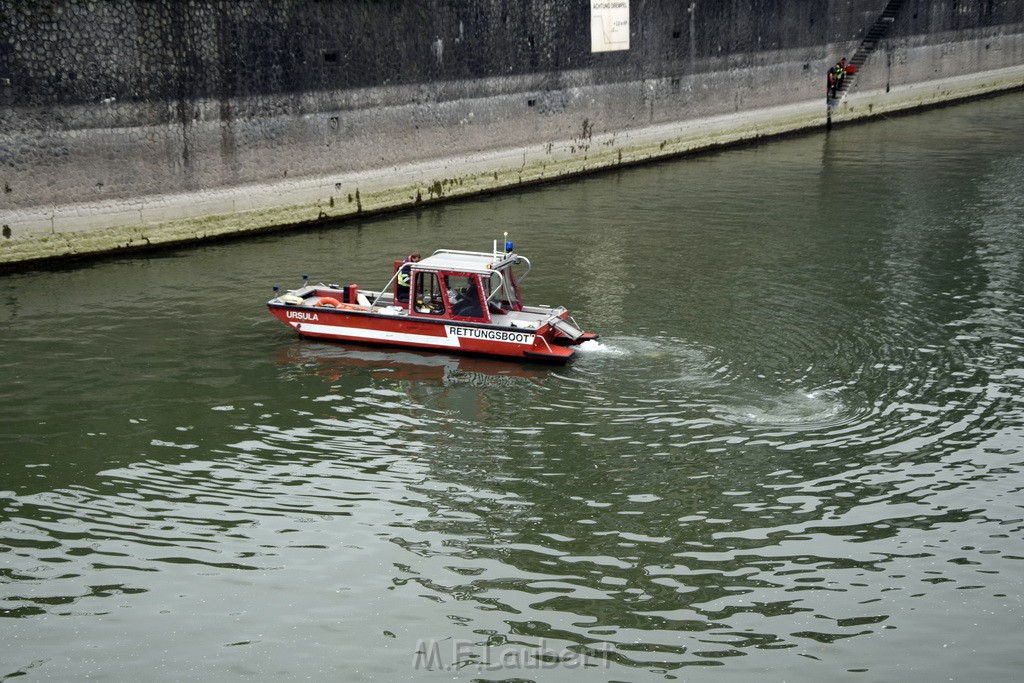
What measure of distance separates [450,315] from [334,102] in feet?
34.9

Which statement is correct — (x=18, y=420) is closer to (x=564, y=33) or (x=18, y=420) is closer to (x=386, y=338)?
(x=386, y=338)

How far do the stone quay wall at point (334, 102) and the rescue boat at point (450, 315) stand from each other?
21.9ft

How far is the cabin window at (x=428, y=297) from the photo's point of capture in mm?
17766

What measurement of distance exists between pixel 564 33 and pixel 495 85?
122 inches

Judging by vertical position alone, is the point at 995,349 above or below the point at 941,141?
below

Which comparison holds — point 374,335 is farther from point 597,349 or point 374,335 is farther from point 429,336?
point 597,349

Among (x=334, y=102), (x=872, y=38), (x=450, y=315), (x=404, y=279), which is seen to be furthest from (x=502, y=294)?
(x=872, y=38)

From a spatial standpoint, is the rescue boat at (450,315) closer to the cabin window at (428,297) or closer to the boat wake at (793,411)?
the cabin window at (428,297)

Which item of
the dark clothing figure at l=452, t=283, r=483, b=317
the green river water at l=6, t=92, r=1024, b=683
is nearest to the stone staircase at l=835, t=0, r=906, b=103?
the green river water at l=6, t=92, r=1024, b=683

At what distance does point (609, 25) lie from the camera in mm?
33062

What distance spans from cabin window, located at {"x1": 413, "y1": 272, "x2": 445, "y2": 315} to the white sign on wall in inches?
665

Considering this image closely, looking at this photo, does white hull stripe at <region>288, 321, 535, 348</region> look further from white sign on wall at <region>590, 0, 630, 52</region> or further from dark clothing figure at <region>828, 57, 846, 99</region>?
dark clothing figure at <region>828, 57, 846, 99</region>

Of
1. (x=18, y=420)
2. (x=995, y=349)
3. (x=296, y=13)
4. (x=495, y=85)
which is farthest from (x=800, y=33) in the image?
(x=18, y=420)

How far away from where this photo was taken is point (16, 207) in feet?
71.2
